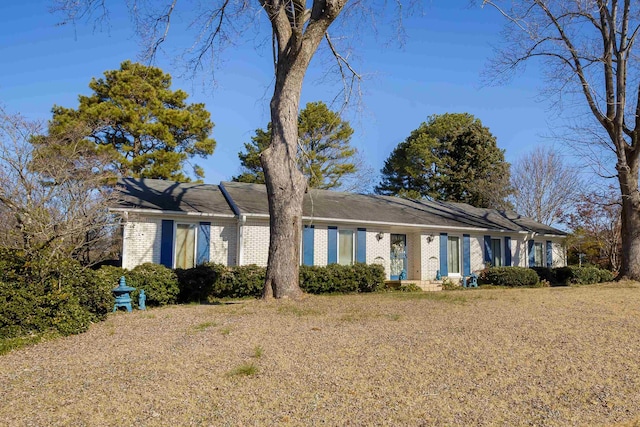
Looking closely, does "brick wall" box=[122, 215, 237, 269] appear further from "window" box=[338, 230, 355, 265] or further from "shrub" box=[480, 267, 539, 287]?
"shrub" box=[480, 267, 539, 287]

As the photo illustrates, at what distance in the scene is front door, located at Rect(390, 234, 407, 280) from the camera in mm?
19908

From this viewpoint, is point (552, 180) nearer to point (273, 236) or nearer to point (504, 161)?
point (504, 161)

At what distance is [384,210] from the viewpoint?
20156mm

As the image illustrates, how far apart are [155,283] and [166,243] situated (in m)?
3.65

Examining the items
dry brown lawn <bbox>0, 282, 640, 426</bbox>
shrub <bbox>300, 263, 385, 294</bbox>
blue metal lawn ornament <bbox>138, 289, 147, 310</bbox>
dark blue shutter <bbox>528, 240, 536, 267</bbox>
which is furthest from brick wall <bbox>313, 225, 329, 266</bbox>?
dark blue shutter <bbox>528, 240, 536, 267</bbox>

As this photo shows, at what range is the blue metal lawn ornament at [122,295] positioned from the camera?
10219mm

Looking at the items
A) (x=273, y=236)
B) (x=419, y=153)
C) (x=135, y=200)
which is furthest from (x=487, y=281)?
(x=419, y=153)

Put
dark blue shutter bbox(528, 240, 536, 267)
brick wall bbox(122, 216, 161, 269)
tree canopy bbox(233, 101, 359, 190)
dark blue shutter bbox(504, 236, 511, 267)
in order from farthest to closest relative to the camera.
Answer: tree canopy bbox(233, 101, 359, 190) < dark blue shutter bbox(528, 240, 536, 267) < dark blue shutter bbox(504, 236, 511, 267) < brick wall bbox(122, 216, 161, 269)

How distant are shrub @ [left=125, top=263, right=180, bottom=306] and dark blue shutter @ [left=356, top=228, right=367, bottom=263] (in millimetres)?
7495

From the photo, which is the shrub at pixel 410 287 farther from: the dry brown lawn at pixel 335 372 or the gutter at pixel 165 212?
the dry brown lawn at pixel 335 372

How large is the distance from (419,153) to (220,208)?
24.6 meters

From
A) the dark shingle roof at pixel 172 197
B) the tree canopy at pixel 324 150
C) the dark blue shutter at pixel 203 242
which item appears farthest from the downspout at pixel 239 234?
the tree canopy at pixel 324 150

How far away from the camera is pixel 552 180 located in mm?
33688

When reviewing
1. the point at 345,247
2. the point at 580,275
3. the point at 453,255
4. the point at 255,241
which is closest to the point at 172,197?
the point at 255,241
